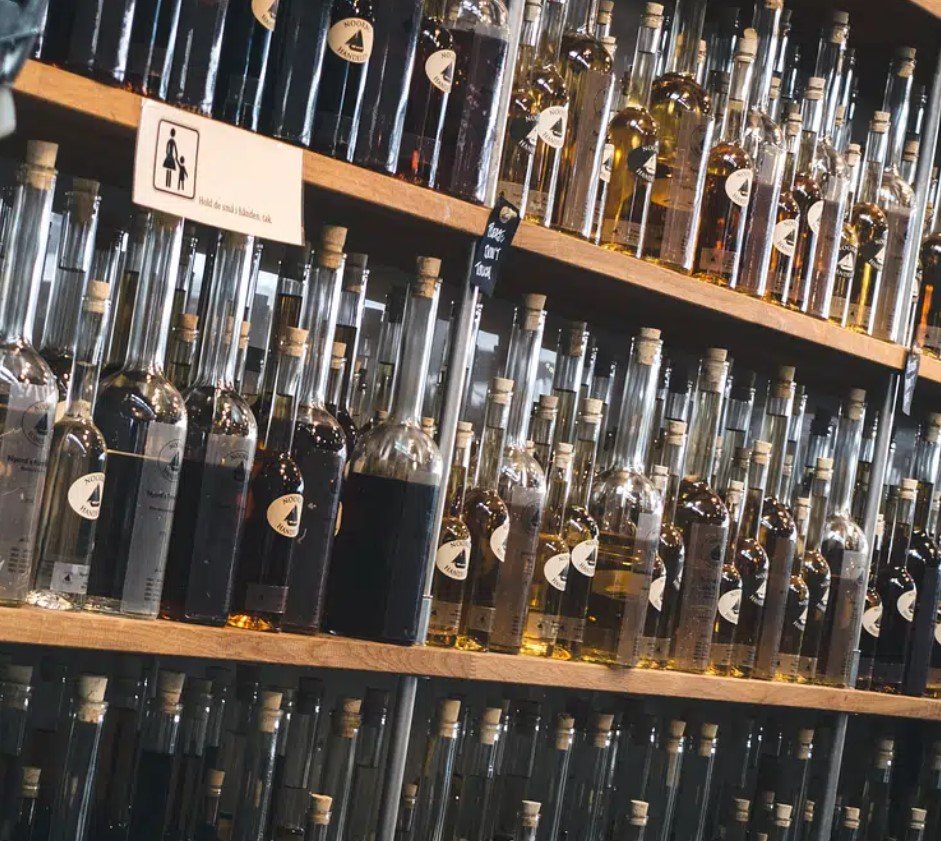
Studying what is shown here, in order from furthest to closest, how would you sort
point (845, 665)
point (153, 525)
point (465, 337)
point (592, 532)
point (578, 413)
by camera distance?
point (845, 665)
point (578, 413)
point (592, 532)
point (465, 337)
point (153, 525)

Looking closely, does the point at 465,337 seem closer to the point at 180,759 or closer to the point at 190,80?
the point at 190,80

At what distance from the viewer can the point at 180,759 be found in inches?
70.3

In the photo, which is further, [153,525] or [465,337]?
[465,337]

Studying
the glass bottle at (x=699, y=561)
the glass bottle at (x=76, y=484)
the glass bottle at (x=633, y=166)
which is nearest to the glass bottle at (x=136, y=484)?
the glass bottle at (x=76, y=484)

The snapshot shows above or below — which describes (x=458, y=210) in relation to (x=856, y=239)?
below

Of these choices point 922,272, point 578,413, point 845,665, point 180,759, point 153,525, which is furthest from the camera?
point 922,272

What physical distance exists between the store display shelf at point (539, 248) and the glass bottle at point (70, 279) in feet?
0.22

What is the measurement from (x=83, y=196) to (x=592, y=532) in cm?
86

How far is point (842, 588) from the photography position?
96.7 inches

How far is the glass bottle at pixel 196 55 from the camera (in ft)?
5.20

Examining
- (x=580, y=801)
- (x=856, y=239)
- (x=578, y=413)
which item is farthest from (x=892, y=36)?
(x=580, y=801)

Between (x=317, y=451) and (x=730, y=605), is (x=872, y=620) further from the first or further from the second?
(x=317, y=451)

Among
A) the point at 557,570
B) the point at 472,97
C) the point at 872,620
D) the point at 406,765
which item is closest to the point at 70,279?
the point at 472,97

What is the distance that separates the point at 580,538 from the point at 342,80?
0.73 m
